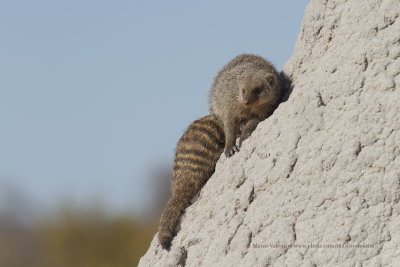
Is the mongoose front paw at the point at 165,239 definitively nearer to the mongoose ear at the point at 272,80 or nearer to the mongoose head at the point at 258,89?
the mongoose head at the point at 258,89

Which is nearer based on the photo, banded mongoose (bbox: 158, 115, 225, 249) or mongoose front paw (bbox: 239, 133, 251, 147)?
mongoose front paw (bbox: 239, 133, 251, 147)

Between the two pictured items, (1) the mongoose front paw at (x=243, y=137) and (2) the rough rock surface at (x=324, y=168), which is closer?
(2) the rough rock surface at (x=324, y=168)

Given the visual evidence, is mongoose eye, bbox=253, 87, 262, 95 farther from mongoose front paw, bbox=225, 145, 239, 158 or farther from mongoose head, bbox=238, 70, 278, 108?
mongoose front paw, bbox=225, 145, 239, 158

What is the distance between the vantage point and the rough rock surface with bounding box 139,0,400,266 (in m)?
4.93

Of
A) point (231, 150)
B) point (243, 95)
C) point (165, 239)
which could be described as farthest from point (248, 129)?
point (165, 239)

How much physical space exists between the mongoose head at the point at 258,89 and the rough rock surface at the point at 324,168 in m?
0.27

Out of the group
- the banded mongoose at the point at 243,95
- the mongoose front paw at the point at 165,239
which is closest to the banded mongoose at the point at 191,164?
the mongoose front paw at the point at 165,239

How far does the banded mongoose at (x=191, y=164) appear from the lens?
20.5 ft

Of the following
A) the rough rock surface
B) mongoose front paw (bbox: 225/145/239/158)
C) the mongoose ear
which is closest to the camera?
the rough rock surface

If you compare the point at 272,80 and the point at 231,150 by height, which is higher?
the point at 272,80

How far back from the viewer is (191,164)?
644 cm

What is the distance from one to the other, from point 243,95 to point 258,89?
20cm

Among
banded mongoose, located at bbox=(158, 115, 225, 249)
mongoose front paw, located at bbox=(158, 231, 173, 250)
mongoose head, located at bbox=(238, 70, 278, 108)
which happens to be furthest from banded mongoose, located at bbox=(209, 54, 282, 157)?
mongoose front paw, located at bbox=(158, 231, 173, 250)

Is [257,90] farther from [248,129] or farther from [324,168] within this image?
[324,168]
